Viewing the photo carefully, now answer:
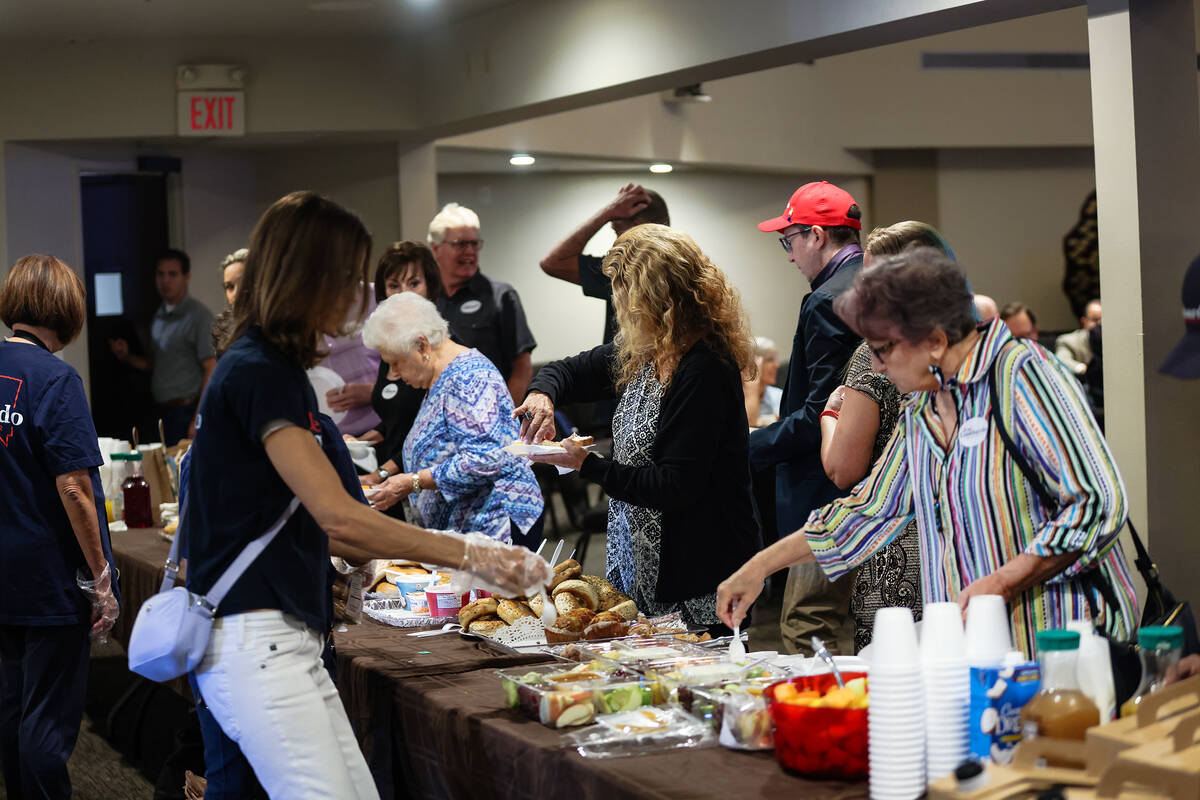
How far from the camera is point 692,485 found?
2691 mm

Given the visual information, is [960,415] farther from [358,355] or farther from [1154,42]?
[358,355]

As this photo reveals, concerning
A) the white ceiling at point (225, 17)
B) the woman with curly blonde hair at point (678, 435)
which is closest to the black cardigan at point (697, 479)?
the woman with curly blonde hair at point (678, 435)

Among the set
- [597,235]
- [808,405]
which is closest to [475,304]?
[808,405]

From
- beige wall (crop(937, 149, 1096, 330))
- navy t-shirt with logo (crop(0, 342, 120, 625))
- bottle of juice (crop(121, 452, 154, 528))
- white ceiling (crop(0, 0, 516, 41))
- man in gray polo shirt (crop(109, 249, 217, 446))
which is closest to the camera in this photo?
navy t-shirt with logo (crop(0, 342, 120, 625))

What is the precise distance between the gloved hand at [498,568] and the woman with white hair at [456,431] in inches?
45.9

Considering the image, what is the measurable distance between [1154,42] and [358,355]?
2.96 metres

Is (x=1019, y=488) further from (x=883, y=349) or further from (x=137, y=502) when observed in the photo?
(x=137, y=502)

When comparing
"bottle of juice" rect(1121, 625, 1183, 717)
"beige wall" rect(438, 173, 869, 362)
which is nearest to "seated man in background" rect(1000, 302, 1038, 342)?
"beige wall" rect(438, 173, 869, 362)

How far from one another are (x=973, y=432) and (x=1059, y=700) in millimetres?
439

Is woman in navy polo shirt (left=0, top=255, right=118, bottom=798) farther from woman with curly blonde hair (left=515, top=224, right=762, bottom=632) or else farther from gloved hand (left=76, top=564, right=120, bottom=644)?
woman with curly blonde hair (left=515, top=224, right=762, bottom=632)

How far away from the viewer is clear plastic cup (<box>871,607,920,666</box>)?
5.03ft

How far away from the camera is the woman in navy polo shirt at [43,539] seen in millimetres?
2984

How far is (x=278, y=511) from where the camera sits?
6.13 feet

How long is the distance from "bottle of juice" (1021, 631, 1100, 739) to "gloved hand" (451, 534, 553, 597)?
30.9 inches
